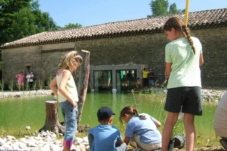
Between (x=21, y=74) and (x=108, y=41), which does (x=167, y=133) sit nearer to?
(x=108, y=41)

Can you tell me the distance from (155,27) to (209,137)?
11124 millimetres

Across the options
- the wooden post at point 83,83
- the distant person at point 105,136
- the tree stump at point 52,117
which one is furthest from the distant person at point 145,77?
the distant person at point 105,136

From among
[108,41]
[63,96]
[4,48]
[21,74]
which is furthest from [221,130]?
[4,48]

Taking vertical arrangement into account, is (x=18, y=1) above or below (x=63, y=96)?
above

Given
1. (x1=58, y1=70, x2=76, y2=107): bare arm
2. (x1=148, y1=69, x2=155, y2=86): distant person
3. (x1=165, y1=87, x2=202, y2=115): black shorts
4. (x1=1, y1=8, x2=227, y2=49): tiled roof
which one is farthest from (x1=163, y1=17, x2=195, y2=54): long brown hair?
(x1=148, y1=69, x2=155, y2=86): distant person

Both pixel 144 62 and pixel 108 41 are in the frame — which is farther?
pixel 108 41

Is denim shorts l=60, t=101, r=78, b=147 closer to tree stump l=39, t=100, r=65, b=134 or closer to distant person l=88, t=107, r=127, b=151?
distant person l=88, t=107, r=127, b=151

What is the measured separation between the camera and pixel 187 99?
266 cm

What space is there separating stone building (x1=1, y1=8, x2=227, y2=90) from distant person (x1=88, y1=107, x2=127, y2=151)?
1144 cm

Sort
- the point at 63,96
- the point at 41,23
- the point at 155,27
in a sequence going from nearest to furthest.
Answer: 1. the point at 63,96
2. the point at 155,27
3. the point at 41,23

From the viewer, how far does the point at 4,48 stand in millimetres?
21047

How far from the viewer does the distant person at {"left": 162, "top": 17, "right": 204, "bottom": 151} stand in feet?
8.65

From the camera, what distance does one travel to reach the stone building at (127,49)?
1370 centimetres

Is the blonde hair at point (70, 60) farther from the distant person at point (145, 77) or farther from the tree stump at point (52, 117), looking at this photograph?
the distant person at point (145, 77)
